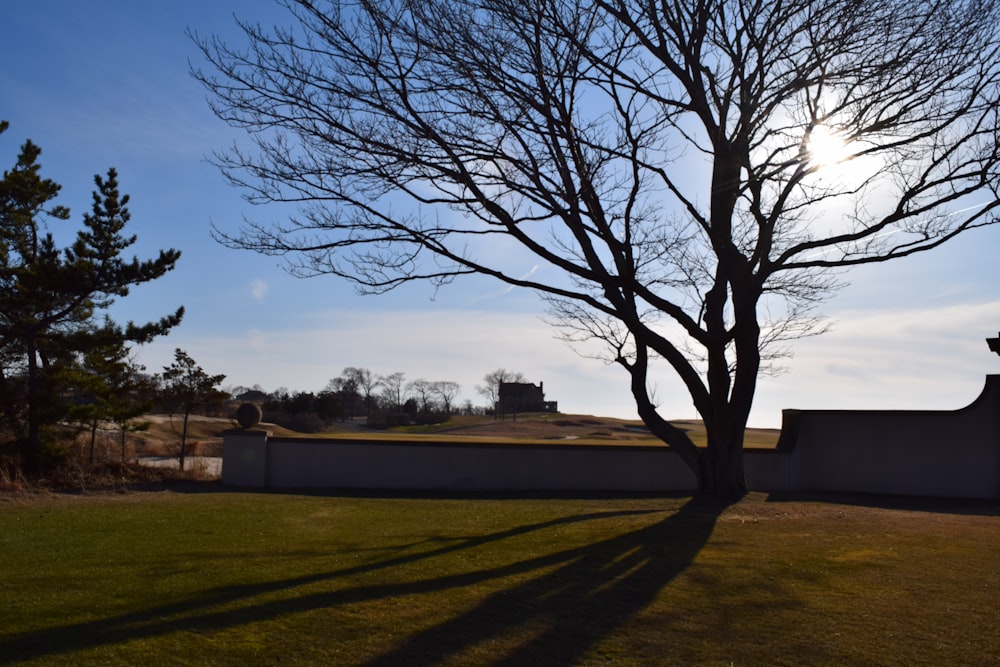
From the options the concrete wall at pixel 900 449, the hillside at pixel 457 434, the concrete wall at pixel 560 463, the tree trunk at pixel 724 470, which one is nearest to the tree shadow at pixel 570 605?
the tree trunk at pixel 724 470

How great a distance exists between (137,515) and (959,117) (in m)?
14.2

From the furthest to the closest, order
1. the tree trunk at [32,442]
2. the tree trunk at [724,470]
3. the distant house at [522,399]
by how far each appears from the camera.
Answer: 1. the distant house at [522,399]
2. the tree trunk at [32,442]
3. the tree trunk at [724,470]

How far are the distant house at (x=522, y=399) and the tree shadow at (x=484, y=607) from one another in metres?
87.4

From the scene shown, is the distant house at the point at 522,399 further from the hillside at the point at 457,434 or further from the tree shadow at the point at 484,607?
the tree shadow at the point at 484,607

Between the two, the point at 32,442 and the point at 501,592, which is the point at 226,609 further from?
the point at 32,442

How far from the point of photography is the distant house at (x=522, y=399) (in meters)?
97.2

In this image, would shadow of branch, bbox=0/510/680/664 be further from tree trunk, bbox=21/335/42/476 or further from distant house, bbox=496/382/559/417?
distant house, bbox=496/382/559/417

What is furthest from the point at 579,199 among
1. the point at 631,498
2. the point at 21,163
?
the point at 21,163

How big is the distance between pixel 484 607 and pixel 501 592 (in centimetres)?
57

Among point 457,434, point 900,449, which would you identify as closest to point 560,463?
point 900,449

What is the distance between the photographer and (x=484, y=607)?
257 inches

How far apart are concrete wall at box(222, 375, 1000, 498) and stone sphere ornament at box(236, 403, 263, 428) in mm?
434

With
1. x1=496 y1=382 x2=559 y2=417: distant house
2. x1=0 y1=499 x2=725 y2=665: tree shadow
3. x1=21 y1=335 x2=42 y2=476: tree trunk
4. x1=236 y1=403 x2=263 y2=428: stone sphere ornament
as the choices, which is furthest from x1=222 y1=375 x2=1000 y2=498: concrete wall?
x1=496 y1=382 x2=559 y2=417: distant house

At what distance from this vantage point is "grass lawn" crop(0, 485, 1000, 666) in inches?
215
